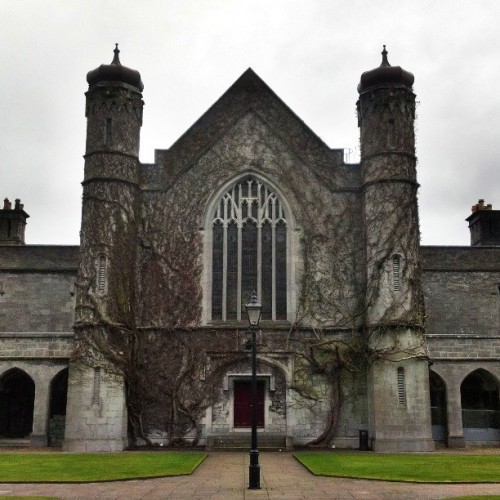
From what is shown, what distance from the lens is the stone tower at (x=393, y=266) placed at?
24.9 meters

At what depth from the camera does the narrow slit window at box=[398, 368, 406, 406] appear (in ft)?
82.4

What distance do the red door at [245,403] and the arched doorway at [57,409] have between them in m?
6.70

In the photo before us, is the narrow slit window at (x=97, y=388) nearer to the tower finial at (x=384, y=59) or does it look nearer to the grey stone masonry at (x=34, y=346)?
the grey stone masonry at (x=34, y=346)

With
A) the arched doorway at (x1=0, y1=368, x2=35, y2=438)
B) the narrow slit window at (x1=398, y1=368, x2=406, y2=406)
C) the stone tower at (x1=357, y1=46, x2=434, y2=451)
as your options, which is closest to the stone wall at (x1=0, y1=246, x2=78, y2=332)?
the arched doorway at (x1=0, y1=368, x2=35, y2=438)

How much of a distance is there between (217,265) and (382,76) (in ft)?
30.4

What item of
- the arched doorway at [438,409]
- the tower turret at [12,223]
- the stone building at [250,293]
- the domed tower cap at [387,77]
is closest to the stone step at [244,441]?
the stone building at [250,293]

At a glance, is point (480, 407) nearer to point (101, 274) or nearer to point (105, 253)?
point (101, 274)

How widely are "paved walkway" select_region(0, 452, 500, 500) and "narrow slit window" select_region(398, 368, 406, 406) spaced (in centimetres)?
867

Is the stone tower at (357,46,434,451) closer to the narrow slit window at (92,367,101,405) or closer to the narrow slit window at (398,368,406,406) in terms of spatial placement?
the narrow slit window at (398,368,406,406)

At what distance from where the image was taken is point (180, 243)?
88.8ft

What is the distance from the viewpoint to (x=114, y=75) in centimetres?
2734

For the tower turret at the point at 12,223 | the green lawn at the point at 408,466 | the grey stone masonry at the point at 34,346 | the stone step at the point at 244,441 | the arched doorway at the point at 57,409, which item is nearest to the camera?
the green lawn at the point at 408,466

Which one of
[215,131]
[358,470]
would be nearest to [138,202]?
[215,131]

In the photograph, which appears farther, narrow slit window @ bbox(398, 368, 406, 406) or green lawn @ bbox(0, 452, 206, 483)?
narrow slit window @ bbox(398, 368, 406, 406)
